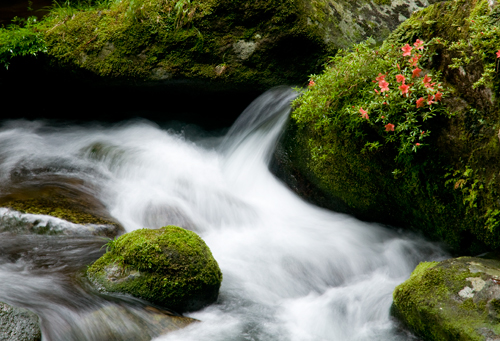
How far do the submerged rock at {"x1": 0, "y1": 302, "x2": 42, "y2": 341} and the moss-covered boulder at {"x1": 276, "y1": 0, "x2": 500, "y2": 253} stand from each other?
3.00 metres

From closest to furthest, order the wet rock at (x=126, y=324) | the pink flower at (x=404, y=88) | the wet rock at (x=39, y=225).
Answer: the wet rock at (x=126, y=324) < the pink flower at (x=404, y=88) < the wet rock at (x=39, y=225)

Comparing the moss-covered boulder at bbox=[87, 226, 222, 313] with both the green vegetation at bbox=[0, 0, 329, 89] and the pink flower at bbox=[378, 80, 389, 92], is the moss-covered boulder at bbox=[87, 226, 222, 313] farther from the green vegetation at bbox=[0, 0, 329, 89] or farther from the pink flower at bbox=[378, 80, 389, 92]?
the green vegetation at bbox=[0, 0, 329, 89]

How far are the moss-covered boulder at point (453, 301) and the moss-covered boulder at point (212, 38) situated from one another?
362cm

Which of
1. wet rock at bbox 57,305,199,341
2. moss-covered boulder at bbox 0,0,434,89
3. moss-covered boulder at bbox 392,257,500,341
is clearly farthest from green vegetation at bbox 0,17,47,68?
moss-covered boulder at bbox 392,257,500,341

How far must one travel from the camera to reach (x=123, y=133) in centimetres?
644

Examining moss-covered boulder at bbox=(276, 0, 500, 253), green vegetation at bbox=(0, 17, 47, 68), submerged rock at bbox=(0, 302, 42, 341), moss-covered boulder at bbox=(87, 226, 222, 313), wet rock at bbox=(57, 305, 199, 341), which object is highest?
moss-covered boulder at bbox=(276, 0, 500, 253)

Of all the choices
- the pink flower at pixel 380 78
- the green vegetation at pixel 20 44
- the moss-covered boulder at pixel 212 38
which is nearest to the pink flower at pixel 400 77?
the pink flower at pixel 380 78

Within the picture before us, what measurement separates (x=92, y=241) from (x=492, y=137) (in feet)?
11.7

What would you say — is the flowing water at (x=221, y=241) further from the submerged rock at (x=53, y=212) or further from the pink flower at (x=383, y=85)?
the pink flower at (x=383, y=85)

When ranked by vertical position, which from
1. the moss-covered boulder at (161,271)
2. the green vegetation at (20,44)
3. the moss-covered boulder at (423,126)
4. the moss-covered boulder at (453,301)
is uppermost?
the moss-covered boulder at (423,126)

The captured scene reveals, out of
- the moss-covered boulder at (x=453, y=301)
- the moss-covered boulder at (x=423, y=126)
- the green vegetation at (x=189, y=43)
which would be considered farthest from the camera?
the green vegetation at (x=189, y=43)

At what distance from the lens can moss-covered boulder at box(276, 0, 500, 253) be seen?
3219 mm

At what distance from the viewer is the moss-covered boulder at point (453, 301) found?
2.66m

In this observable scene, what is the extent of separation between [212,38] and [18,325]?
4412mm
